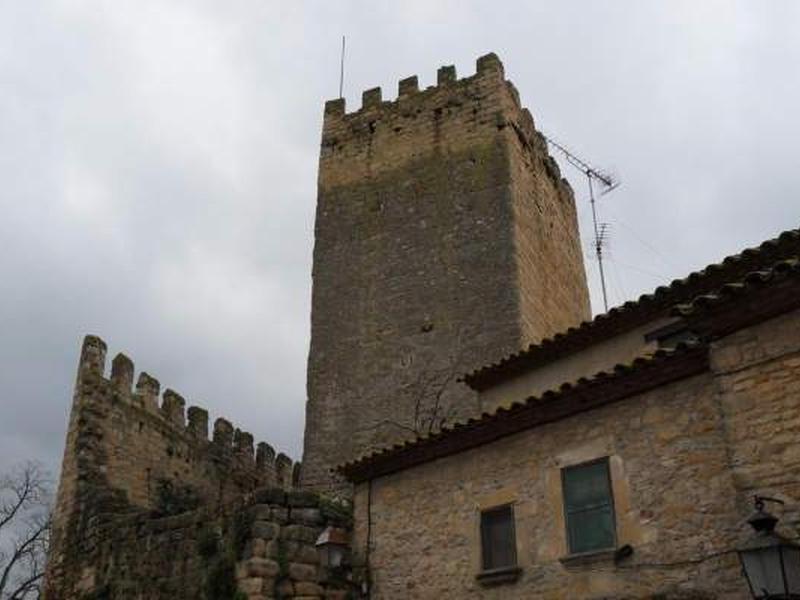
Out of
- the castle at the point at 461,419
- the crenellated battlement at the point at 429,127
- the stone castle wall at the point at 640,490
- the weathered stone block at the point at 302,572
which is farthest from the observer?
the crenellated battlement at the point at 429,127

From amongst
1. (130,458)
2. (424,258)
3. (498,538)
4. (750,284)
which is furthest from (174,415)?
(750,284)

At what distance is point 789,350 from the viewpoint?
7676mm

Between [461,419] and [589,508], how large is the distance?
6.77 meters

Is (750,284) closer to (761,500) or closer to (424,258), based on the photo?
(761,500)

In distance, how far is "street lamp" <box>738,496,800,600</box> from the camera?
655 cm

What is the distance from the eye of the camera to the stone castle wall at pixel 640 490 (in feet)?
25.1

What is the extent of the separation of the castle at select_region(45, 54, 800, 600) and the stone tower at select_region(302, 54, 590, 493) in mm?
53

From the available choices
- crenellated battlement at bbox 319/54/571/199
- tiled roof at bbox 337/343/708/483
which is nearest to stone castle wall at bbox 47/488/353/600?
tiled roof at bbox 337/343/708/483

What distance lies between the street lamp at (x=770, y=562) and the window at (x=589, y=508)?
7.66 feet

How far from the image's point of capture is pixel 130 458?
18016 mm

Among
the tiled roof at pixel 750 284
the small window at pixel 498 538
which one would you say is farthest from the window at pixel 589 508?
the tiled roof at pixel 750 284

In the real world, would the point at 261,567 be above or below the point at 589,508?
below

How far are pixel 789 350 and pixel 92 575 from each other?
1127 cm

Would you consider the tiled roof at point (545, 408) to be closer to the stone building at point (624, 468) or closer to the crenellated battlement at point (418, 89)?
the stone building at point (624, 468)
